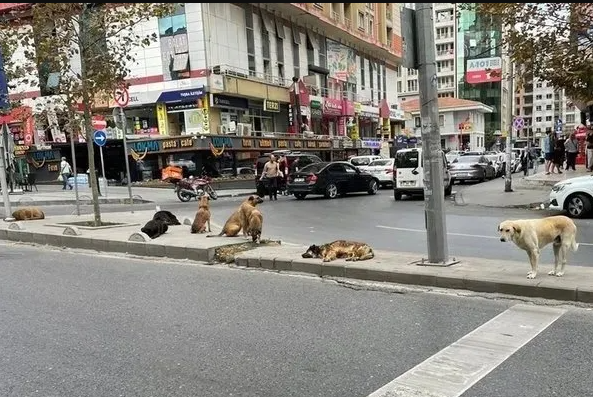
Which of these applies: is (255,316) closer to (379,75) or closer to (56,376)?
(56,376)

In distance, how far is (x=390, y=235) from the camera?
11.8 metres

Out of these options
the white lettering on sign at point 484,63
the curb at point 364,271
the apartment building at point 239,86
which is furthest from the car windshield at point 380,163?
the curb at point 364,271

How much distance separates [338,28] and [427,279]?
146 feet

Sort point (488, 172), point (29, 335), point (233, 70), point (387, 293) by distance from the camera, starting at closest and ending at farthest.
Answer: point (29, 335) < point (387, 293) < point (488, 172) < point (233, 70)

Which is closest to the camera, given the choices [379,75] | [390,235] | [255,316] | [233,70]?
[255,316]

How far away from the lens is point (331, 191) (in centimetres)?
2222

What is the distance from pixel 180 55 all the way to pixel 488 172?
19457 mm

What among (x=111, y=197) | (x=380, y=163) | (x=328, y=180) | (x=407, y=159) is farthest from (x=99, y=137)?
(x=380, y=163)

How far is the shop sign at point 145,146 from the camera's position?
1243 inches

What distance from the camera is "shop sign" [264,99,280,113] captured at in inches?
1537

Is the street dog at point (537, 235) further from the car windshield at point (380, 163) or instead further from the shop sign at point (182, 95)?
the shop sign at point (182, 95)

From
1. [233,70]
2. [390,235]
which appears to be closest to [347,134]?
[233,70]

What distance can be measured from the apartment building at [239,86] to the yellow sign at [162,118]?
0.06m

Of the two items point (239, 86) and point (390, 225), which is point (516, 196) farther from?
point (239, 86)
